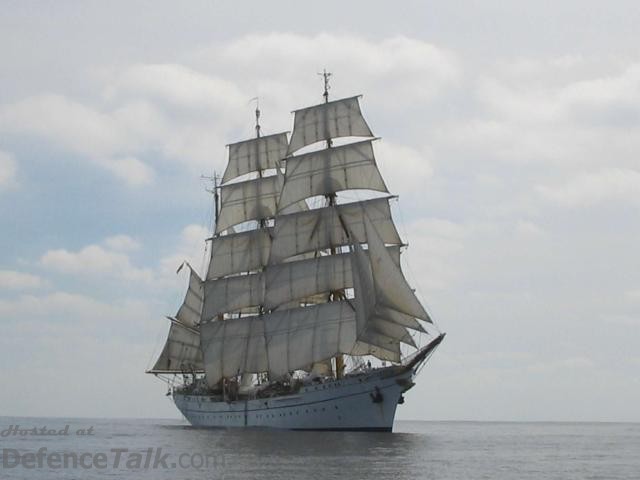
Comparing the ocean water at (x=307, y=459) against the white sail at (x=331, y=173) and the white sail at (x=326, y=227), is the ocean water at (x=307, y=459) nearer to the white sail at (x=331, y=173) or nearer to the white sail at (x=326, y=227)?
the white sail at (x=326, y=227)

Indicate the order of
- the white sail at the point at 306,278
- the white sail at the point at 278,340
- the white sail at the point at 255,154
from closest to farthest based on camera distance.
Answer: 1. the white sail at the point at 278,340
2. the white sail at the point at 306,278
3. the white sail at the point at 255,154

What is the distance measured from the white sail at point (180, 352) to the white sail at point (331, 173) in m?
25.9

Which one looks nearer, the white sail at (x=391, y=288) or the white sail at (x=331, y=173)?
the white sail at (x=391, y=288)

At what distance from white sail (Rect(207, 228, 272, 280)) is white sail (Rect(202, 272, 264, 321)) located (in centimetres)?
A: 101

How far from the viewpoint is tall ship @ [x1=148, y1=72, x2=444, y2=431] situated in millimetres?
76688

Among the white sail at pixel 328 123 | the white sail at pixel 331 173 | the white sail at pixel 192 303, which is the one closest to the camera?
the white sail at pixel 331 173

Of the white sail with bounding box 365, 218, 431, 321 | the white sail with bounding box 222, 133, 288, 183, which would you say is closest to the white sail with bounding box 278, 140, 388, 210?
the white sail with bounding box 222, 133, 288, 183

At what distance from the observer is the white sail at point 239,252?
9600cm

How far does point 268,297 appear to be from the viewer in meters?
87.9

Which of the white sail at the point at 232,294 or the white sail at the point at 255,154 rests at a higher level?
the white sail at the point at 255,154

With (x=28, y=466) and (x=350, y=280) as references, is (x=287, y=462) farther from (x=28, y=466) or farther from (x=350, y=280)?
(x=350, y=280)

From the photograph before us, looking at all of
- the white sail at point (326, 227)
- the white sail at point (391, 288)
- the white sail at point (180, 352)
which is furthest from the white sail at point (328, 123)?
the white sail at point (180, 352)

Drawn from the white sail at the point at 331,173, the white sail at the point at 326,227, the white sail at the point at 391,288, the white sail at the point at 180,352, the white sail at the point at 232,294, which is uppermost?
the white sail at the point at 331,173

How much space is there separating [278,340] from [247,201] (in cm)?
1824
